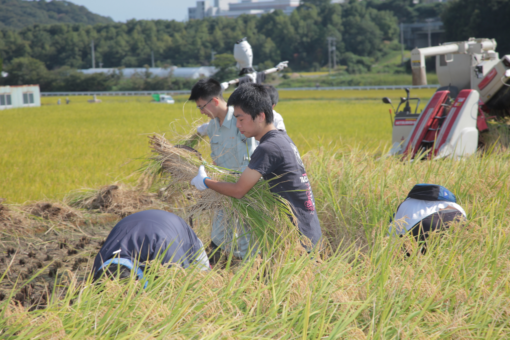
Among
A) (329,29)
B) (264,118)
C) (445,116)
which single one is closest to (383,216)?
(264,118)

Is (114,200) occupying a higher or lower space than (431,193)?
lower

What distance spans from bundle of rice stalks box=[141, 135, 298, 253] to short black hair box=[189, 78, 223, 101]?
20.8 inches

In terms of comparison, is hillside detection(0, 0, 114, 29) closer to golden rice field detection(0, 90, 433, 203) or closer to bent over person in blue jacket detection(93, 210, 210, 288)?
golden rice field detection(0, 90, 433, 203)

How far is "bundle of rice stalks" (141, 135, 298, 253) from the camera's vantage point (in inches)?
105

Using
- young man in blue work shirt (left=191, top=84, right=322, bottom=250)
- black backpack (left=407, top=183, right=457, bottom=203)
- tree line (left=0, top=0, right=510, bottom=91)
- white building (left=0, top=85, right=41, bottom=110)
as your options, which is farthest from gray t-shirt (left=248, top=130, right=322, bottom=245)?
tree line (left=0, top=0, right=510, bottom=91)

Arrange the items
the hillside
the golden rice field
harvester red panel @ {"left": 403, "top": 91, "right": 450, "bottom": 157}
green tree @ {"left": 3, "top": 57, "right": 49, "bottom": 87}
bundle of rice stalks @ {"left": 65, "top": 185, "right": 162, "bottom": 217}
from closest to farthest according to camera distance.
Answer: bundle of rice stalks @ {"left": 65, "top": 185, "right": 162, "bottom": 217}
the golden rice field
harvester red panel @ {"left": 403, "top": 91, "right": 450, "bottom": 157}
green tree @ {"left": 3, "top": 57, "right": 49, "bottom": 87}
the hillside

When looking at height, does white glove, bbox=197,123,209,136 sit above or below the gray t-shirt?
above

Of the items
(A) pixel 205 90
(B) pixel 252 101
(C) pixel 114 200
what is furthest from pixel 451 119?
(B) pixel 252 101

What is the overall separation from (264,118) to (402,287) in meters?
1.08

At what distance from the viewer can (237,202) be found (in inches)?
107

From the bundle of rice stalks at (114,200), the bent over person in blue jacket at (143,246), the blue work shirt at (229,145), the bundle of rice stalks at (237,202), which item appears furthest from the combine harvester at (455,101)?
the bent over person in blue jacket at (143,246)

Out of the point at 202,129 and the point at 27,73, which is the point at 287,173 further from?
the point at 27,73

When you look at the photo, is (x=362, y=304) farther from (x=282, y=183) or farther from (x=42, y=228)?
(x=42, y=228)

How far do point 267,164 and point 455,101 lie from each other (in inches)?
188
